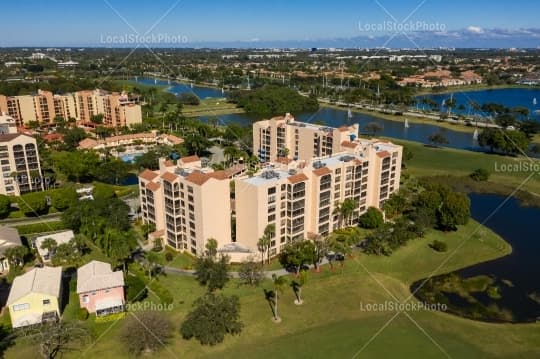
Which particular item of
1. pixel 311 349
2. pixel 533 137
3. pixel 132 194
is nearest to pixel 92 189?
pixel 132 194

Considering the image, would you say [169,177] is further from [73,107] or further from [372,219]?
[73,107]

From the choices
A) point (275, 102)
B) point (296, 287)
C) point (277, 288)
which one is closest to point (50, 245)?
point (277, 288)

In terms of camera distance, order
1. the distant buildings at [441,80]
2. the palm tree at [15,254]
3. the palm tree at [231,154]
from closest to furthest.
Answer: the palm tree at [15,254] < the palm tree at [231,154] < the distant buildings at [441,80]

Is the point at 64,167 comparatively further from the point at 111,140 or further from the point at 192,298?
the point at 192,298

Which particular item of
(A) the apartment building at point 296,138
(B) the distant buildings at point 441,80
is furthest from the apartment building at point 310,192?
(B) the distant buildings at point 441,80

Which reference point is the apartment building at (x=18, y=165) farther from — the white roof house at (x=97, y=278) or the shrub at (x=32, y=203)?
the white roof house at (x=97, y=278)

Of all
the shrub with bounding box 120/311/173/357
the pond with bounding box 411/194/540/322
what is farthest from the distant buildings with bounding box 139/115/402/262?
the pond with bounding box 411/194/540/322
